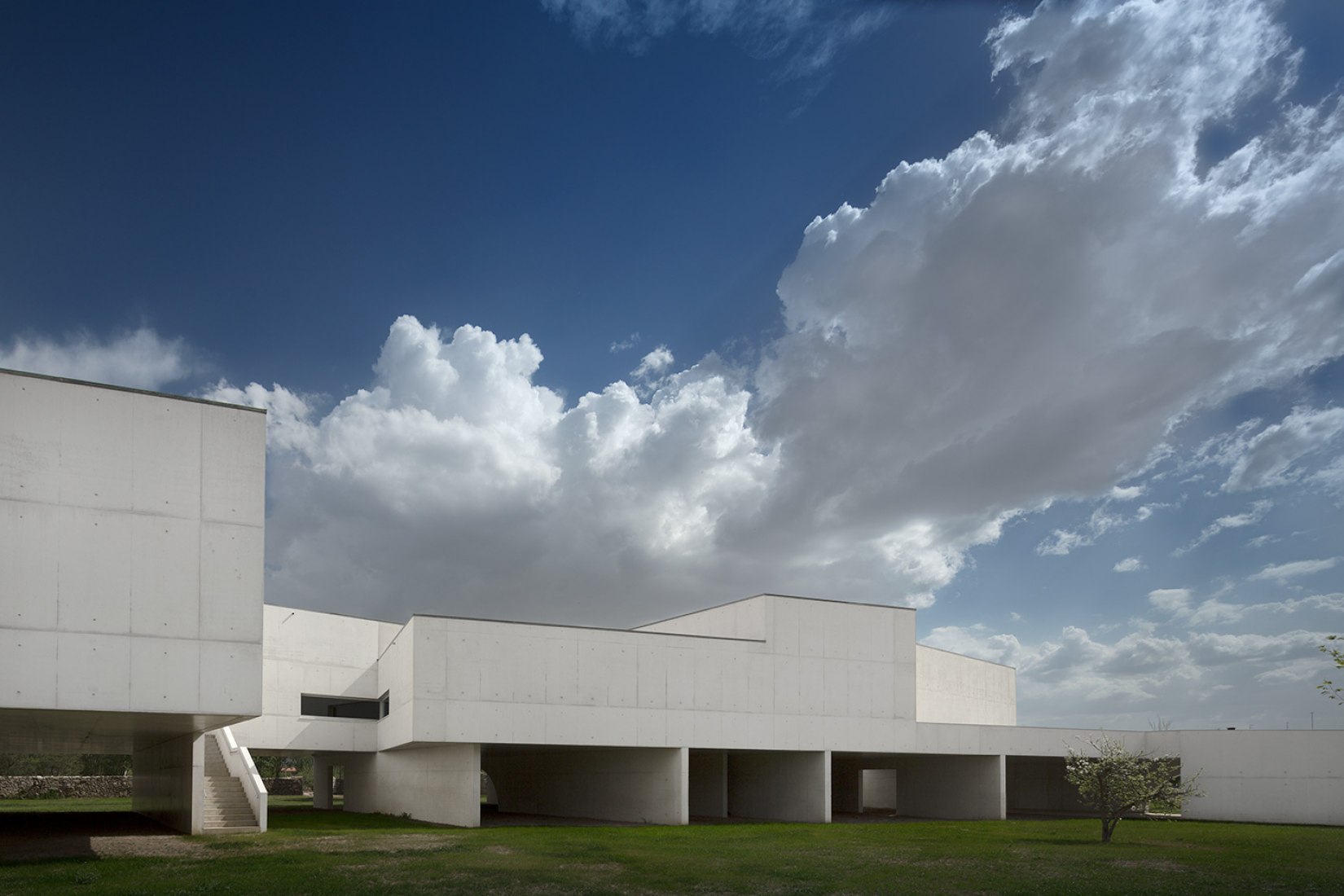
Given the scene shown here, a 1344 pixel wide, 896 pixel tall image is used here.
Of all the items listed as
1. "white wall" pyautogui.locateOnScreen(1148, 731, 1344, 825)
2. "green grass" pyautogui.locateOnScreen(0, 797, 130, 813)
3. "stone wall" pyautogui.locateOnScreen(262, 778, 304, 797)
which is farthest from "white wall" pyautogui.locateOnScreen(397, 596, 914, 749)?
"stone wall" pyautogui.locateOnScreen(262, 778, 304, 797)

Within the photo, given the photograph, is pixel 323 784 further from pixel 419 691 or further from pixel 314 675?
pixel 419 691

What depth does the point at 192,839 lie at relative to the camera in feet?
94.1

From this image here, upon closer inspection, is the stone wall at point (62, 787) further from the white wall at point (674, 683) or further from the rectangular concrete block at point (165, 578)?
the rectangular concrete block at point (165, 578)

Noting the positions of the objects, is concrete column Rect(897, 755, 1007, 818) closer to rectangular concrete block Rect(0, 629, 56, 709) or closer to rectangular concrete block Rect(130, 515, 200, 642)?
rectangular concrete block Rect(130, 515, 200, 642)

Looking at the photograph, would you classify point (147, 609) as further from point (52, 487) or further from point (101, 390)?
point (101, 390)

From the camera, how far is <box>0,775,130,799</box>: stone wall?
231 ft

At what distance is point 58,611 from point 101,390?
4.55 metres

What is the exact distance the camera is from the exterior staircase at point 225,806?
106ft

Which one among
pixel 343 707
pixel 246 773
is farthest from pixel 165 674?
pixel 343 707

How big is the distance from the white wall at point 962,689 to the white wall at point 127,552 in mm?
38972

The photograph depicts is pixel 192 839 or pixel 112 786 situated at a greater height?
pixel 192 839

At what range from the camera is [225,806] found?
33.9m

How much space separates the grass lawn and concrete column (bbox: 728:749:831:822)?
725cm

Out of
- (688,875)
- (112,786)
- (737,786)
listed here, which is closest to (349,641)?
(737,786)
